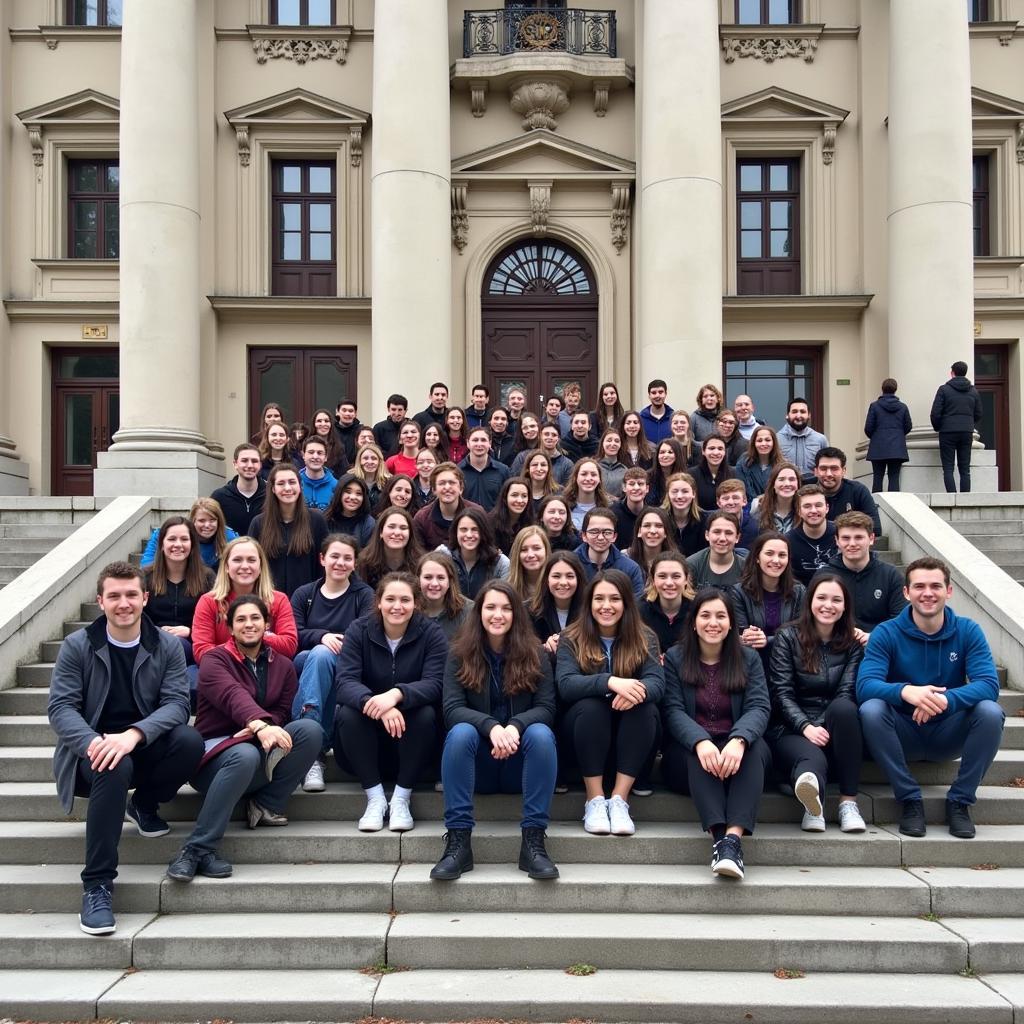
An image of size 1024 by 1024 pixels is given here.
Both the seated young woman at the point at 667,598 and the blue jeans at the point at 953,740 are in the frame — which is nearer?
the blue jeans at the point at 953,740

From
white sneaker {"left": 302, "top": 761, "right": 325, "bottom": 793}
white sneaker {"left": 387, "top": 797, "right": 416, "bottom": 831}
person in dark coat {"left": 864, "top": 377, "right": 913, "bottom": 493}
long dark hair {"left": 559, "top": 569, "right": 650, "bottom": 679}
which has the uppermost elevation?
person in dark coat {"left": 864, "top": 377, "right": 913, "bottom": 493}

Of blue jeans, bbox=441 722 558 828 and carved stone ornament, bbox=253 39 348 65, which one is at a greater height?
carved stone ornament, bbox=253 39 348 65

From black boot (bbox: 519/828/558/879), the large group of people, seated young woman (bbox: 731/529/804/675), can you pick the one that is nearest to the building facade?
the large group of people

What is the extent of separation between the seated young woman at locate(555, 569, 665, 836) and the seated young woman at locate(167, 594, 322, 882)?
142 cm

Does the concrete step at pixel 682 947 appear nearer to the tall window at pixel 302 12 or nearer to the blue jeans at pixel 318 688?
the blue jeans at pixel 318 688

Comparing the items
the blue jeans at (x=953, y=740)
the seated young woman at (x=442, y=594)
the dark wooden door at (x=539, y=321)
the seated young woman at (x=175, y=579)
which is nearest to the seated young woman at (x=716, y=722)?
the blue jeans at (x=953, y=740)

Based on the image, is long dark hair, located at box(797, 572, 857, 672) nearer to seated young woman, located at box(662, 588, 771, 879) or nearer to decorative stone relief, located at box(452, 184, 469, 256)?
seated young woman, located at box(662, 588, 771, 879)

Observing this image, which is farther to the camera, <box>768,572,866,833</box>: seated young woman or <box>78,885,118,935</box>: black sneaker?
<box>768,572,866,833</box>: seated young woman

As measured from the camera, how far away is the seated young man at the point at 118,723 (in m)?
5.17

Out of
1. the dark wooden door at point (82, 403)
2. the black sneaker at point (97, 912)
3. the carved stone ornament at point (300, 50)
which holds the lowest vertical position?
the black sneaker at point (97, 912)

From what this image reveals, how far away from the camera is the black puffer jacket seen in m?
6.07

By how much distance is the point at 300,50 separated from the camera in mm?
17859

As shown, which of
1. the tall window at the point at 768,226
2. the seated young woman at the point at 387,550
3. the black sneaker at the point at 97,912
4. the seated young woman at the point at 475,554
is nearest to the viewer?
the black sneaker at the point at 97,912

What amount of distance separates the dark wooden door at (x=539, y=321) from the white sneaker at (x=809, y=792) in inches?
502
